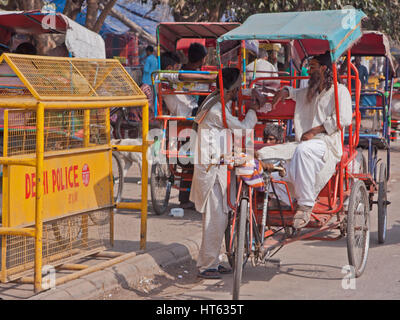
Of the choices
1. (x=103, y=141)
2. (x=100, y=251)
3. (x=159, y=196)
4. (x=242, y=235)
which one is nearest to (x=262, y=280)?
(x=242, y=235)

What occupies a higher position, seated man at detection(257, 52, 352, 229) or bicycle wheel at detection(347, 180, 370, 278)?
seated man at detection(257, 52, 352, 229)

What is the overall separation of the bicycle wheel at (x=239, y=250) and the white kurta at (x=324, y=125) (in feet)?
2.78

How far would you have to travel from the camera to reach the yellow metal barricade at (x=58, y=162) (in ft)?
16.3

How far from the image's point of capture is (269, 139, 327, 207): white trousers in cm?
561

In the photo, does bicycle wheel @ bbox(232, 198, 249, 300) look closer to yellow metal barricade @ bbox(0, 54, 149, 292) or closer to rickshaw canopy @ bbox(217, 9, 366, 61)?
yellow metal barricade @ bbox(0, 54, 149, 292)

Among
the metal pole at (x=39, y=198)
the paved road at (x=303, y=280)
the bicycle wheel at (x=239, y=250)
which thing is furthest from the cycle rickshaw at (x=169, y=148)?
the metal pole at (x=39, y=198)

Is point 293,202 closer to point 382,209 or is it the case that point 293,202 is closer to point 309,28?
point 309,28

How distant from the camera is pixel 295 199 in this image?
5953mm

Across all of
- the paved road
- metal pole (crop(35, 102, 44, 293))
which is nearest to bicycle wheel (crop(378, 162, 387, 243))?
the paved road

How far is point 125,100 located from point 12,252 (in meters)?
1.73

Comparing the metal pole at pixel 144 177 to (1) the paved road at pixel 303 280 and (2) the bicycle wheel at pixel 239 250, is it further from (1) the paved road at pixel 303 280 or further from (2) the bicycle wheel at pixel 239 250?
(2) the bicycle wheel at pixel 239 250

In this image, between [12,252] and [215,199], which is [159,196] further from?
[12,252]

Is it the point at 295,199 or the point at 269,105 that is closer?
the point at 295,199

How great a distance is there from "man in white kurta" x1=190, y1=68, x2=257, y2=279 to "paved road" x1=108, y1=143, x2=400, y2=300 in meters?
0.29
